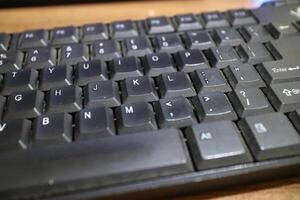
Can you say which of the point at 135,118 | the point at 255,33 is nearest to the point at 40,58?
the point at 135,118

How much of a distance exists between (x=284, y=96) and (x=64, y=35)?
26 centimetres

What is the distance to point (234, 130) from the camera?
0.32 m

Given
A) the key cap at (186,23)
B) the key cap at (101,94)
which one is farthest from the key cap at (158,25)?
the key cap at (101,94)

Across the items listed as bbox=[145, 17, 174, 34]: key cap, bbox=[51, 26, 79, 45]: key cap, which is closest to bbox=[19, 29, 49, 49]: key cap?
bbox=[51, 26, 79, 45]: key cap

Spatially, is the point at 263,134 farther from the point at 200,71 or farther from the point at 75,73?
the point at 75,73

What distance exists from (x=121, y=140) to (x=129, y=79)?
0.08 metres

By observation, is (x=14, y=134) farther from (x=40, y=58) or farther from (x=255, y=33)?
(x=255, y=33)

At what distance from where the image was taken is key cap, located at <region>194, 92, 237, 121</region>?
34 cm

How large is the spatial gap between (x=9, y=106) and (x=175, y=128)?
6.2 inches

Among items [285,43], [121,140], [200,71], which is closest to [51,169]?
[121,140]

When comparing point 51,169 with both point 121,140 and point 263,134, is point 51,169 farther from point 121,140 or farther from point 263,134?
point 263,134

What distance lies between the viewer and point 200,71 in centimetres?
38

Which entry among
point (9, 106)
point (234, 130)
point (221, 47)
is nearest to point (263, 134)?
point (234, 130)

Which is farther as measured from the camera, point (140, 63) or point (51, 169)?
point (140, 63)
